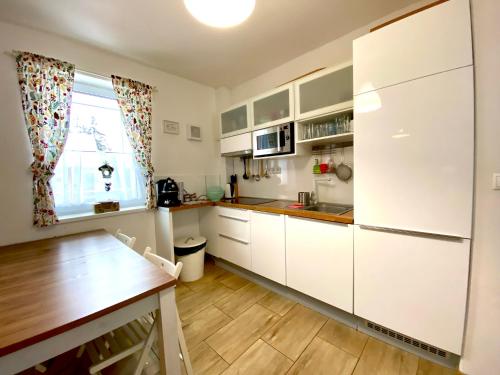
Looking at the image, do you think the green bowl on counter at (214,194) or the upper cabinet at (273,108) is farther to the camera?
the green bowl on counter at (214,194)

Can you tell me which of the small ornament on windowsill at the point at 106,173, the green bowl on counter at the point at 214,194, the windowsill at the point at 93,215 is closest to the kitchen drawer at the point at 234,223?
the green bowl on counter at the point at 214,194

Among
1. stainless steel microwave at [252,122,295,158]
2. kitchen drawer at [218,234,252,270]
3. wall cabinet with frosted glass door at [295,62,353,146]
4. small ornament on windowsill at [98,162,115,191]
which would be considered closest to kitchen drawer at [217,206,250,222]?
kitchen drawer at [218,234,252,270]

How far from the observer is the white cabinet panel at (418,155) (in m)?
1.01

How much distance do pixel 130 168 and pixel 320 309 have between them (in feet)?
7.33

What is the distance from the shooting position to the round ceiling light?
0.93 metres

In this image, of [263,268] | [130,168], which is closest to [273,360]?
[263,268]

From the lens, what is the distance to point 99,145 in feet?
6.24

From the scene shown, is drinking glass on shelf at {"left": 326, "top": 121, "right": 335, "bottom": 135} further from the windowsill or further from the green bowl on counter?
the windowsill

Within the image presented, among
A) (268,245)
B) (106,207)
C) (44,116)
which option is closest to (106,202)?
(106,207)

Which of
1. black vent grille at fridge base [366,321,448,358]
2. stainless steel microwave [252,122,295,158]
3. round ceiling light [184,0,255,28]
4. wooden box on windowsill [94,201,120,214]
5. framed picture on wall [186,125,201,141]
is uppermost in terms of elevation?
round ceiling light [184,0,255,28]

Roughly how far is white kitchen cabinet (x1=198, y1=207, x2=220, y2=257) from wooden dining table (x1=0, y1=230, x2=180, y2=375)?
1.24m

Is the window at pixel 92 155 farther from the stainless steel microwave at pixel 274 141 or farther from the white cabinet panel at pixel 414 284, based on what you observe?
the white cabinet panel at pixel 414 284

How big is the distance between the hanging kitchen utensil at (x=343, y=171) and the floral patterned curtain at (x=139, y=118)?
6.09 ft

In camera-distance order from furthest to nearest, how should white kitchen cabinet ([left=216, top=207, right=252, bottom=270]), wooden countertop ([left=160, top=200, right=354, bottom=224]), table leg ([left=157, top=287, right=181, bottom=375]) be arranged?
white kitchen cabinet ([left=216, top=207, right=252, bottom=270]) → wooden countertop ([left=160, top=200, right=354, bottom=224]) → table leg ([left=157, top=287, right=181, bottom=375])
